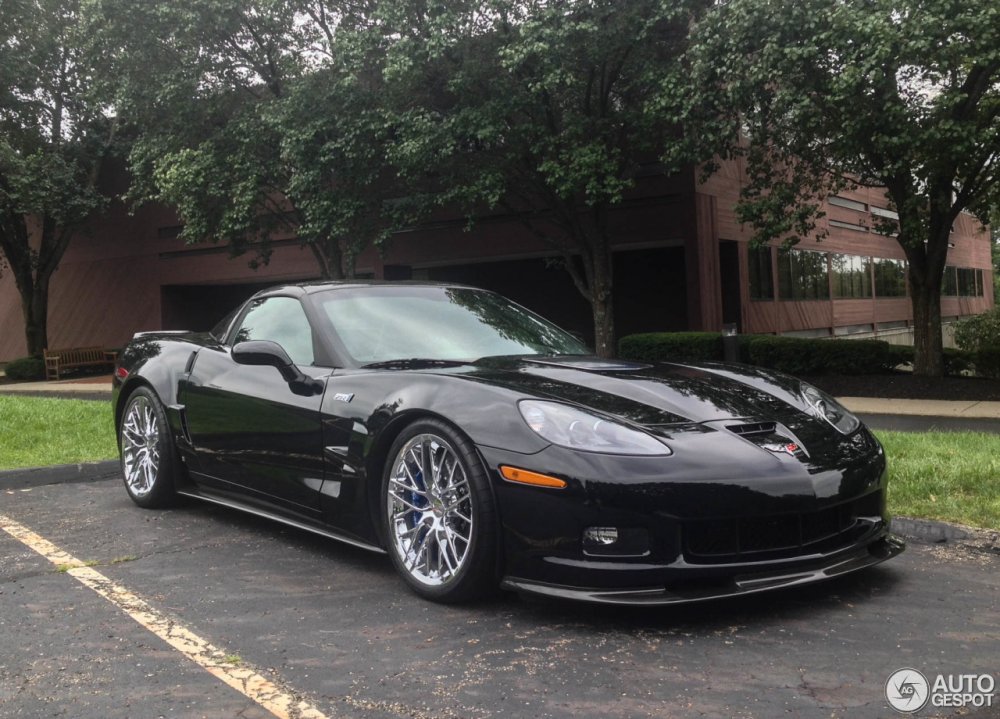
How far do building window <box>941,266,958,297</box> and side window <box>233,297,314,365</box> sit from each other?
41169 mm

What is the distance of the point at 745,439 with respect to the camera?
12.7 feet

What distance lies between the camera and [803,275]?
2762 cm

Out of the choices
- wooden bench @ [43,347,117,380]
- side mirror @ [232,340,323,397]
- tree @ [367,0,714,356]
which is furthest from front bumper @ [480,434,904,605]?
wooden bench @ [43,347,117,380]

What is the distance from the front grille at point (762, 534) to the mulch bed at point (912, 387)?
11893mm

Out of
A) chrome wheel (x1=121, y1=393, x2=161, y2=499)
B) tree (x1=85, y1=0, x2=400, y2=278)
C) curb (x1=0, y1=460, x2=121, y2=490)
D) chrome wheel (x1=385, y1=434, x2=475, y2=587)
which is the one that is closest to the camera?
chrome wheel (x1=385, y1=434, x2=475, y2=587)

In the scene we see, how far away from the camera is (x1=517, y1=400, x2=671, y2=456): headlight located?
3.74m

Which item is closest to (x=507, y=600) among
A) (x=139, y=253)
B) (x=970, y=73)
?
→ (x=970, y=73)

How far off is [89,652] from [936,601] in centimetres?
327

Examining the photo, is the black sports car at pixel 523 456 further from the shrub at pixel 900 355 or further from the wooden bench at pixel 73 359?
the wooden bench at pixel 73 359

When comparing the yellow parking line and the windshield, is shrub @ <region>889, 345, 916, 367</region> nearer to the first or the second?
the windshield

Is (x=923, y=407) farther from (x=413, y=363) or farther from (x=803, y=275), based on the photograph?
(x=803, y=275)

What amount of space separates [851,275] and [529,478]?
30.0m

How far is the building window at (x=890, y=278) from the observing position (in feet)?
112

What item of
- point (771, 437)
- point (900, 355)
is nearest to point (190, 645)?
point (771, 437)
